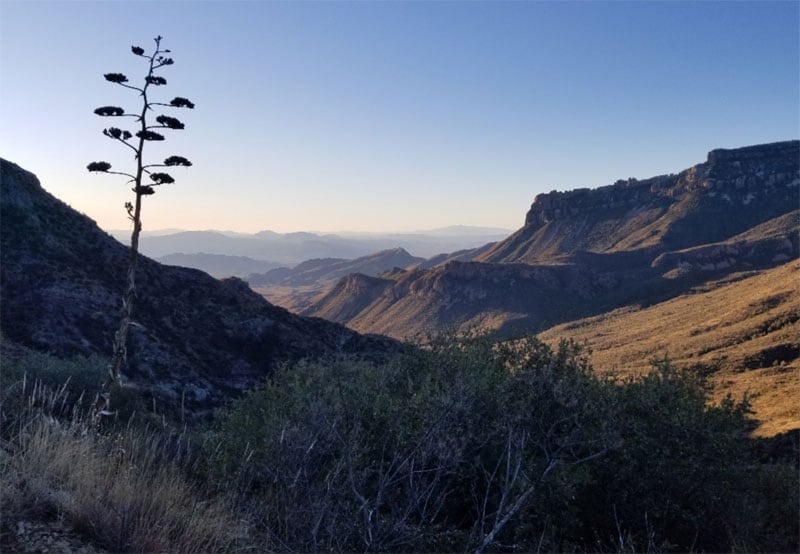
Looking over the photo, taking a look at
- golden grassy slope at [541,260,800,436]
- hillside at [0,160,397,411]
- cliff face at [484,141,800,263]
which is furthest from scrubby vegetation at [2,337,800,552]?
cliff face at [484,141,800,263]

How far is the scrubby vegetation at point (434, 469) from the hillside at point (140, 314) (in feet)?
47.6

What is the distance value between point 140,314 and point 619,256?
305ft

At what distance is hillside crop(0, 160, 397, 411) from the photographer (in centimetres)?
2531

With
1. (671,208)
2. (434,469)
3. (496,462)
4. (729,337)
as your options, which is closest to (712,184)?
(671,208)

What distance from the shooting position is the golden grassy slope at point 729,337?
3281 cm

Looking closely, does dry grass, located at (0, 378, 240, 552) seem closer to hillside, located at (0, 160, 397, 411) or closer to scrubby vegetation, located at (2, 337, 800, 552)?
scrubby vegetation, located at (2, 337, 800, 552)

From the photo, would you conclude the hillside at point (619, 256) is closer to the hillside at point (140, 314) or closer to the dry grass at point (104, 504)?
the hillside at point (140, 314)

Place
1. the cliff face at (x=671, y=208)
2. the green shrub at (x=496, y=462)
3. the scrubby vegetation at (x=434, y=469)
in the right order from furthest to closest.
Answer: the cliff face at (x=671, y=208)
the green shrub at (x=496, y=462)
the scrubby vegetation at (x=434, y=469)

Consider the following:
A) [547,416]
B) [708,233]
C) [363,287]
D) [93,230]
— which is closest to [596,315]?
[708,233]

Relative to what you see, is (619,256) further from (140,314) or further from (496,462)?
(496,462)

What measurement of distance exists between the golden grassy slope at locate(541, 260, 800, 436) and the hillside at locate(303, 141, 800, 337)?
886 centimetres

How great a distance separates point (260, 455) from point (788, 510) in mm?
11009

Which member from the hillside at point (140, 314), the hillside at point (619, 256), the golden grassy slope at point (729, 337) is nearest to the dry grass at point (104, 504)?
the hillside at point (140, 314)

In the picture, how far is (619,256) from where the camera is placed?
338ft
